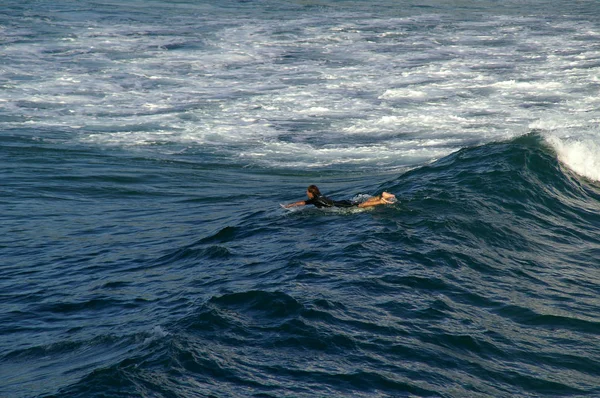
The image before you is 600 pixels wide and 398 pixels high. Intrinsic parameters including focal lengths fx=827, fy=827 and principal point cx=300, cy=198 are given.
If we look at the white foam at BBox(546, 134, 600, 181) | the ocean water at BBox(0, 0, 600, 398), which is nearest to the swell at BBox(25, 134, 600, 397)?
the ocean water at BBox(0, 0, 600, 398)

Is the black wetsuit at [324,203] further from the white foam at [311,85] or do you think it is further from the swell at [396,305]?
the white foam at [311,85]

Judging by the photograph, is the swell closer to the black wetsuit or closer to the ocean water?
the ocean water

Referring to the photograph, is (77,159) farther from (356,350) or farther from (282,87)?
(356,350)

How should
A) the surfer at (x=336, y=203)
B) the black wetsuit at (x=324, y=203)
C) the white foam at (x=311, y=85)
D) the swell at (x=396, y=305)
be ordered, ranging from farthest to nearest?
the white foam at (x=311, y=85) < the black wetsuit at (x=324, y=203) < the surfer at (x=336, y=203) < the swell at (x=396, y=305)

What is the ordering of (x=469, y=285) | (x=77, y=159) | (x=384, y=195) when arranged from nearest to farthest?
(x=469, y=285)
(x=384, y=195)
(x=77, y=159)

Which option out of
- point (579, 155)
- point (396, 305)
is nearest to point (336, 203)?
point (396, 305)

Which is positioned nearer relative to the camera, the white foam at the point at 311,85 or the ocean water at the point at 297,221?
the ocean water at the point at 297,221

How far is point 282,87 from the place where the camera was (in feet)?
117

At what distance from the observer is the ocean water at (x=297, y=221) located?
445 inches

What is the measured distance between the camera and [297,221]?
1789 cm

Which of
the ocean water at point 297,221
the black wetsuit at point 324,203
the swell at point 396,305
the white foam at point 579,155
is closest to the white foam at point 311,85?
the ocean water at point 297,221

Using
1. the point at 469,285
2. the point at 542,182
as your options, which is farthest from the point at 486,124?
the point at 469,285

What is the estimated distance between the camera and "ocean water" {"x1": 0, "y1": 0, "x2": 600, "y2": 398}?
11305 millimetres

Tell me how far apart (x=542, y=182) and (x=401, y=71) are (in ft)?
63.9
